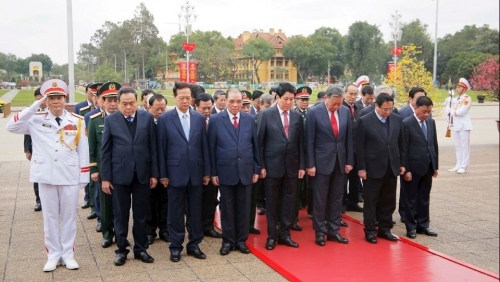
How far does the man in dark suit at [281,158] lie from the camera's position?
5266 millimetres

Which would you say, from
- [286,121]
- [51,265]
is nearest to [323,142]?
[286,121]

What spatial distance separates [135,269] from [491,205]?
551 cm

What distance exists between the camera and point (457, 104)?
10258 millimetres

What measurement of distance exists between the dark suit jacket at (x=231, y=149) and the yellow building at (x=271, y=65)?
5390cm

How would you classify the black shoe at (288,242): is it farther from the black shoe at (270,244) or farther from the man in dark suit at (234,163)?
the man in dark suit at (234,163)

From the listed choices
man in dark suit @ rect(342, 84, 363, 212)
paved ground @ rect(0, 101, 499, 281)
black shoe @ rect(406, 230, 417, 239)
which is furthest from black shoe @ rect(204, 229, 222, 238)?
black shoe @ rect(406, 230, 417, 239)

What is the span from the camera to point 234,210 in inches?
206

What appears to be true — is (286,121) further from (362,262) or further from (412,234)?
(412,234)

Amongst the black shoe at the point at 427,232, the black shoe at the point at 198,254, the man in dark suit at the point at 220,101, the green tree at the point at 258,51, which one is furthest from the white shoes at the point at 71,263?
the green tree at the point at 258,51

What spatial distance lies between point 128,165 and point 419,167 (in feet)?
11.3

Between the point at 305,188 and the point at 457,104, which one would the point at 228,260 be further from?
the point at 457,104

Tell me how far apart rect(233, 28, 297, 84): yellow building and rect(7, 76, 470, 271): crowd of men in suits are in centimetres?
5339

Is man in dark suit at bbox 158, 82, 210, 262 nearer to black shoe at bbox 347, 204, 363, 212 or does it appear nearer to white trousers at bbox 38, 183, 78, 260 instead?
white trousers at bbox 38, 183, 78, 260

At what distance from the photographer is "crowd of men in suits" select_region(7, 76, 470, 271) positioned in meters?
4.75
